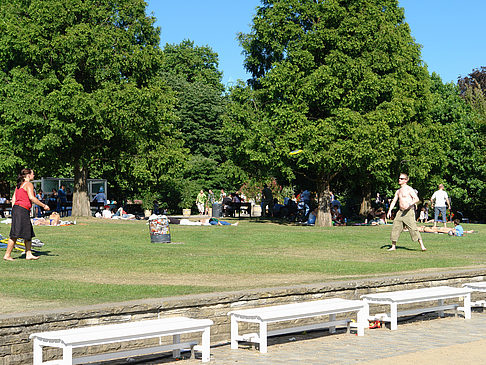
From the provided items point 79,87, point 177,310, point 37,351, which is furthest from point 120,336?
point 79,87

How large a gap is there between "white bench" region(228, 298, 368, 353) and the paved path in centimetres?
15

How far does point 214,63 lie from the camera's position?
78688mm

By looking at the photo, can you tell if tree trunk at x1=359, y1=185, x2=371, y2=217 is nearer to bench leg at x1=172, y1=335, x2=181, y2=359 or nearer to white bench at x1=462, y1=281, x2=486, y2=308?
white bench at x1=462, y1=281, x2=486, y2=308

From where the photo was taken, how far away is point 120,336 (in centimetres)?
672

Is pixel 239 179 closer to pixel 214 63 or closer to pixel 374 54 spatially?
pixel 374 54

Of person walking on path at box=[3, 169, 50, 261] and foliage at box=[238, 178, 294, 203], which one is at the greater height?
foliage at box=[238, 178, 294, 203]

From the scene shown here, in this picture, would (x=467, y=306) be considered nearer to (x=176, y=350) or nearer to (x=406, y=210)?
(x=176, y=350)

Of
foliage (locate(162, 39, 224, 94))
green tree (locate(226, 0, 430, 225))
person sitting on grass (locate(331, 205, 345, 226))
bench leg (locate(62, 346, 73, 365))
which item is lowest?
bench leg (locate(62, 346, 73, 365))

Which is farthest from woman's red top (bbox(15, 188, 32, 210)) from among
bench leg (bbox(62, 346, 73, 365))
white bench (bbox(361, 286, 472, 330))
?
bench leg (bbox(62, 346, 73, 365))

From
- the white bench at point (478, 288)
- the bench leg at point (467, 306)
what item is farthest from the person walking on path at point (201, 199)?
the bench leg at point (467, 306)

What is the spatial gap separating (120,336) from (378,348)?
3.19 m

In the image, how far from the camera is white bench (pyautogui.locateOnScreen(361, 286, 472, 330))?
961 centimetres

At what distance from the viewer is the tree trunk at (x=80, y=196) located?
35.1m

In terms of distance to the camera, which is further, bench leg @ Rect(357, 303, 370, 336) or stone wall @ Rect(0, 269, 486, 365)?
bench leg @ Rect(357, 303, 370, 336)
